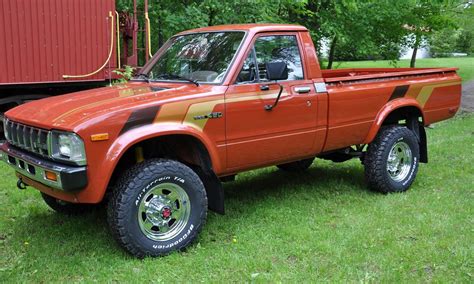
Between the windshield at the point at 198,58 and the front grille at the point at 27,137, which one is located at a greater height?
the windshield at the point at 198,58

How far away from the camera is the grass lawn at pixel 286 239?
410 cm

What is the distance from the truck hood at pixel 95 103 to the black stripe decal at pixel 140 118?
0.05 m

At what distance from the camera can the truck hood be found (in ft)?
13.2

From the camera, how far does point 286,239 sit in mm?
4789

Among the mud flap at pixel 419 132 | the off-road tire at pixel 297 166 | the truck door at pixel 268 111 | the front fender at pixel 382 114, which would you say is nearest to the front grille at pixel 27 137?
the truck door at pixel 268 111

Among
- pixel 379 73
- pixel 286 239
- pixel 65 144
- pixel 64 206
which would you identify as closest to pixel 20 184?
pixel 64 206

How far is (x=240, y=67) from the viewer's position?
491cm

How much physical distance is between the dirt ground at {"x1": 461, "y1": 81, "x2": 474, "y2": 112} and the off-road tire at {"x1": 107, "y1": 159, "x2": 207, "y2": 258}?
1162 centimetres

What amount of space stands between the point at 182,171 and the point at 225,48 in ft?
4.44

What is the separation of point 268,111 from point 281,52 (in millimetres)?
758

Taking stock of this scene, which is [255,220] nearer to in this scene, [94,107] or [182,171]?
[182,171]

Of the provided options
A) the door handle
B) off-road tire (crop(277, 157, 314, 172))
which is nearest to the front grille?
the door handle

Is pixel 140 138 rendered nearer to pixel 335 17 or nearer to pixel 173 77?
pixel 173 77

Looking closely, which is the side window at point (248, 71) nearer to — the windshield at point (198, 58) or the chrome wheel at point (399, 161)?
the windshield at point (198, 58)
